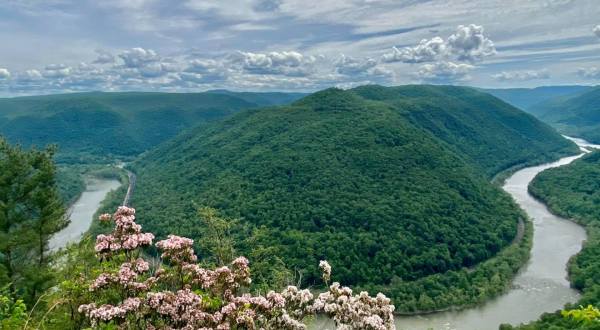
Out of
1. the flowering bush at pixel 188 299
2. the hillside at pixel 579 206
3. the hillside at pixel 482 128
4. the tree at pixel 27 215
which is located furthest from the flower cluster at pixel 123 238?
the hillside at pixel 482 128

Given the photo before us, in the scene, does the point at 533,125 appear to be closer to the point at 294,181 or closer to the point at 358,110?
the point at 358,110

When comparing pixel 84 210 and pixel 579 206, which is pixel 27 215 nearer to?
pixel 84 210

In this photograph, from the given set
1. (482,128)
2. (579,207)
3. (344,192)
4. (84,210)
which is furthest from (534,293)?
(482,128)

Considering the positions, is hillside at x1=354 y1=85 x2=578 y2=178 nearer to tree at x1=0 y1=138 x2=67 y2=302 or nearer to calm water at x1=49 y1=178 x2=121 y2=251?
calm water at x1=49 y1=178 x2=121 y2=251

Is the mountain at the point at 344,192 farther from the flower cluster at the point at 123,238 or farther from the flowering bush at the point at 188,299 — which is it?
the flowering bush at the point at 188,299

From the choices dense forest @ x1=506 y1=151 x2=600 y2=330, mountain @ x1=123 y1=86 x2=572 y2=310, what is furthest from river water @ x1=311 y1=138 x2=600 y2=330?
dense forest @ x1=506 y1=151 x2=600 y2=330

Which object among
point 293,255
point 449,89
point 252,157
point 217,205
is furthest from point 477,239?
point 449,89
